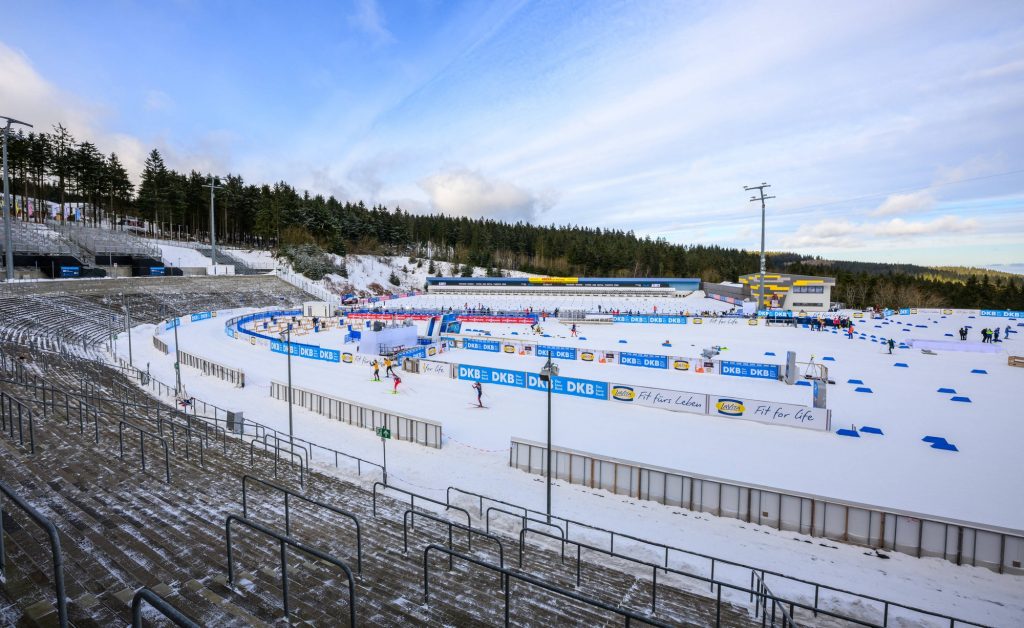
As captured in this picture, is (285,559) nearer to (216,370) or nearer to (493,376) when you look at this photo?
(493,376)

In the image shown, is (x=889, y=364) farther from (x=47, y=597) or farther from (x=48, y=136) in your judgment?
(x=48, y=136)

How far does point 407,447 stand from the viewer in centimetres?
1983

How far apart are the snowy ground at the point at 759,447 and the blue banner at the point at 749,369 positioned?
4.49 ft

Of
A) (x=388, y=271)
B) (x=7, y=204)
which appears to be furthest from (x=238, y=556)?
(x=388, y=271)

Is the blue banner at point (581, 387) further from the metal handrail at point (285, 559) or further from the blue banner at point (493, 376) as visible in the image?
the metal handrail at point (285, 559)

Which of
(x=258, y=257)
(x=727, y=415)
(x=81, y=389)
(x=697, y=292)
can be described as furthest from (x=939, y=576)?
(x=258, y=257)

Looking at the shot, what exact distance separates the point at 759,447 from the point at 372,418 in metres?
16.8

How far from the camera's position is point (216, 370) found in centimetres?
3108

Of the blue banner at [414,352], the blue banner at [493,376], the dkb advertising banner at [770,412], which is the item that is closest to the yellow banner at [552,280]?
the blue banner at [414,352]

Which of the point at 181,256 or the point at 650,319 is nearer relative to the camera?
the point at 650,319

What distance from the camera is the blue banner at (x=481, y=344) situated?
141ft

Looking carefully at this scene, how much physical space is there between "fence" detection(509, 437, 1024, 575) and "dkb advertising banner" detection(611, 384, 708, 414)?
1025 cm

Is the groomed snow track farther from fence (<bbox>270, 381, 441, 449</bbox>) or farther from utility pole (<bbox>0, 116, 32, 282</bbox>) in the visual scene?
utility pole (<bbox>0, 116, 32, 282</bbox>)

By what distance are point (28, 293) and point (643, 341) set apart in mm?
59599
